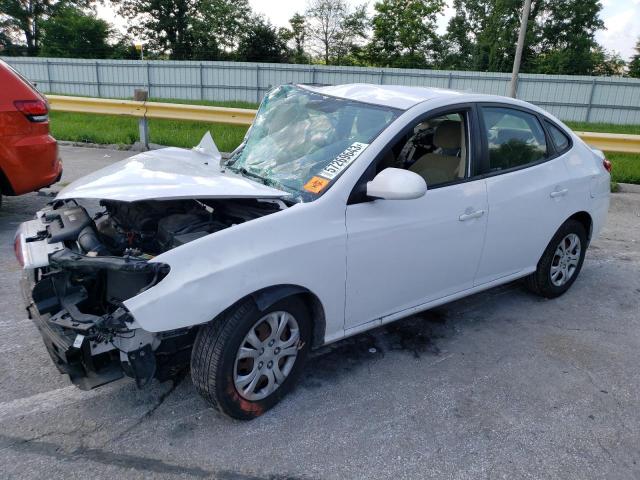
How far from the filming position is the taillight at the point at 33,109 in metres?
5.48

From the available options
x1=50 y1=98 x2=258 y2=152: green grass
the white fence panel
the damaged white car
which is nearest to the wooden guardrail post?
x1=50 y1=98 x2=258 y2=152: green grass

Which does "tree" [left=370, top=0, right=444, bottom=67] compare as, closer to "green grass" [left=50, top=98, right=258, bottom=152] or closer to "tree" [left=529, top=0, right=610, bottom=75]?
"tree" [left=529, top=0, right=610, bottom=75]

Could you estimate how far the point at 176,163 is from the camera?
3.77 meters

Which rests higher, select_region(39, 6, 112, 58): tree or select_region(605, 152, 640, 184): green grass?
select_region(39, 6, 112, 58): tree

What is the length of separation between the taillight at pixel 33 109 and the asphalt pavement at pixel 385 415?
215 centimetres

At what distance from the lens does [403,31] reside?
47.7m

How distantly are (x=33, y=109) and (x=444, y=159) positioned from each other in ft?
13.8

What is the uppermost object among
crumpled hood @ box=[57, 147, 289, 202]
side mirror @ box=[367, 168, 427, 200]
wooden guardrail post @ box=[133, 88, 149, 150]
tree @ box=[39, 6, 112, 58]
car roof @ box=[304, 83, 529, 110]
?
tree @ box=[39, 6, 112, 58]

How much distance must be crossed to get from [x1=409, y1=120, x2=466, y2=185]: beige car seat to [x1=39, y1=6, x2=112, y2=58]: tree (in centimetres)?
4886

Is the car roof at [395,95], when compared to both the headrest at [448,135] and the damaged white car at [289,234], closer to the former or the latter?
the damaged white car at [289,234]

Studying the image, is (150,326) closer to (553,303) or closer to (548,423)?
(548,423)

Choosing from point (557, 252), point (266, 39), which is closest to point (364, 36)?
point (266, 39)

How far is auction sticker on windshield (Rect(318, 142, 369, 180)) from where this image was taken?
324 centimetres

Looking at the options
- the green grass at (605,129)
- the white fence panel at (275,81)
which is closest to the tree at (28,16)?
the white fence panel at (275,81)
